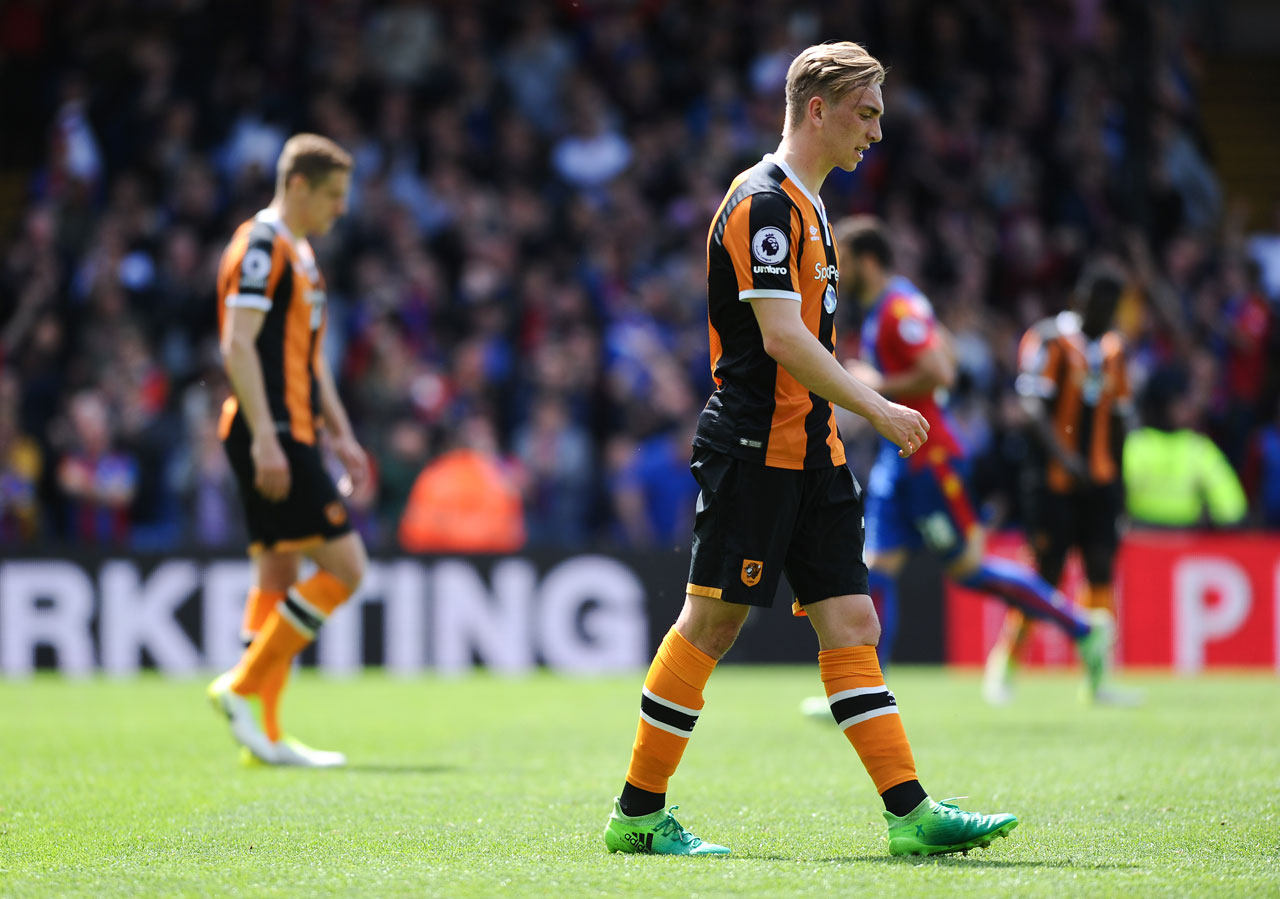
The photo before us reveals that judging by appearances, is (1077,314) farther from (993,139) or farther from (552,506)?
(993,139)

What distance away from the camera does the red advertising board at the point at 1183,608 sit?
12.7 m

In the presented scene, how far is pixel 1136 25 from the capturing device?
1827cm

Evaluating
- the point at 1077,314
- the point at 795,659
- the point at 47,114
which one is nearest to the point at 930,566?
the point at 795,659

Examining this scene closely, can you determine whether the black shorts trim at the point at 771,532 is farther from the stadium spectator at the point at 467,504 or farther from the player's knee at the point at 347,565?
the stadium spectator at the point at 467,504

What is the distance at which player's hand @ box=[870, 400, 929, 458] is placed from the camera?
4.41m

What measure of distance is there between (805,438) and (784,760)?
2712 mm

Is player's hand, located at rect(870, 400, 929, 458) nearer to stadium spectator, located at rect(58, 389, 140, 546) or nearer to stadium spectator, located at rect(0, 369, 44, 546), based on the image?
stadium spectator, located at rect(58, 389, 140, 546)

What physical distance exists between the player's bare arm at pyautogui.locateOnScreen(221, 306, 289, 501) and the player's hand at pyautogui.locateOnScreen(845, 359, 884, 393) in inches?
Result: 109

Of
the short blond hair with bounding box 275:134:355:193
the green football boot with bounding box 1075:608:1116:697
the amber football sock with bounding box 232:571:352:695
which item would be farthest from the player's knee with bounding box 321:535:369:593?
the green football boot with bounding box 1075:608:1116:697

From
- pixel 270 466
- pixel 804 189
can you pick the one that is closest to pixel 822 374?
pixel 804 189

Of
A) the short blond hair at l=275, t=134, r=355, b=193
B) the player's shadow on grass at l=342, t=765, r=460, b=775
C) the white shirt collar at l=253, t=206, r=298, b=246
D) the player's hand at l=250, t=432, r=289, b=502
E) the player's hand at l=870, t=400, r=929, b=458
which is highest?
the short blond hair at l=275, t=134, r=355, b=193

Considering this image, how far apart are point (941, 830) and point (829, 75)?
83.8 inches

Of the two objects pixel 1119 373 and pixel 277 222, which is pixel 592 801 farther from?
pixel 1119 373

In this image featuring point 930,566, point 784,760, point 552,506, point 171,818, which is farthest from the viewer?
point 552,506
